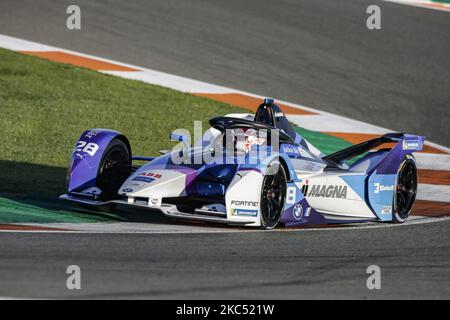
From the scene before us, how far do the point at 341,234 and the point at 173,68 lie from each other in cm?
947

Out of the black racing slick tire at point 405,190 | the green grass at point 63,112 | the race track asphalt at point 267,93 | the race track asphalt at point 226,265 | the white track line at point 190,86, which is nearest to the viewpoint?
the race track asphalt at point 226,265

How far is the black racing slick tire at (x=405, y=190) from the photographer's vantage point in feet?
34.5

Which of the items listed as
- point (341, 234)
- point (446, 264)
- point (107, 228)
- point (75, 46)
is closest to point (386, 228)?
point (341, 234)

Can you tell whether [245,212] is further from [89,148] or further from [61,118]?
[61,118]

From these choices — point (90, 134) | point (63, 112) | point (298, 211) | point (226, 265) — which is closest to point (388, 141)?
point (298, 211)

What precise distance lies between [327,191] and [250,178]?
1223 mm

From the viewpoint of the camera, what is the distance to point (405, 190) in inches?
420

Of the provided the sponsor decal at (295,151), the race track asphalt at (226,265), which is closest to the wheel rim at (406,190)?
the sponsor decal at (295,151)

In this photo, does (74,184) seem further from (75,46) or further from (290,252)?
(75,46)

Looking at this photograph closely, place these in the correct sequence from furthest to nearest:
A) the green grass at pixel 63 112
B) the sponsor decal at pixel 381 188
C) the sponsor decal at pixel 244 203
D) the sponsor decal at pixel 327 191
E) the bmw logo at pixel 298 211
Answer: the green grass at pixel 63 112 < the sponsor decal at pixel 381 188 < the sponsor decal at pixel 327 191 < the bmw logo at pixel 298 211 < the sponsor decal at pixel 244 203

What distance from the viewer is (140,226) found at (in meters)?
9.41

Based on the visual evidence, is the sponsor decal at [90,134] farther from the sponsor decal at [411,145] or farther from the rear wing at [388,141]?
the sponsor decal at [411,145]
